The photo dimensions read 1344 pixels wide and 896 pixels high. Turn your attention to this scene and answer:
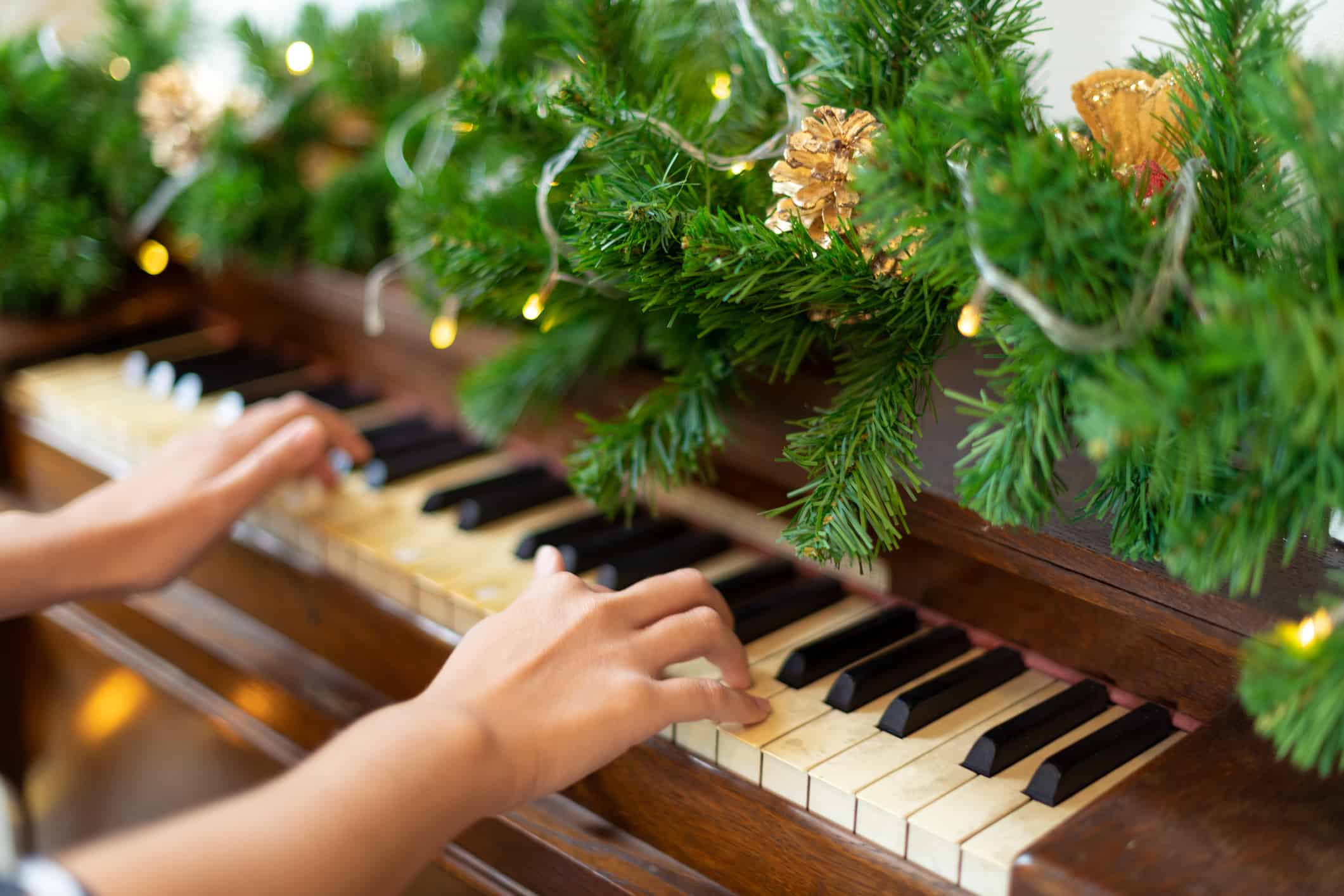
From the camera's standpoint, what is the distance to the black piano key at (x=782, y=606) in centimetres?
102

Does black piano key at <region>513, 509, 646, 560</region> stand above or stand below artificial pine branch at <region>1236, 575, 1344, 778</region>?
below

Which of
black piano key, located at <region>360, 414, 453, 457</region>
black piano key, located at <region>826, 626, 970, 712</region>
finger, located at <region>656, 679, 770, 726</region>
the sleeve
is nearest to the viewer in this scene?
the sleeve

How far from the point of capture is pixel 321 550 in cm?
123

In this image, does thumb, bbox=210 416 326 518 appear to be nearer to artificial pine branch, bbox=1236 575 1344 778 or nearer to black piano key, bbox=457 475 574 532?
black piano key, bbox=457 475 574 532

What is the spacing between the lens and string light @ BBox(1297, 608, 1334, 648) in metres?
0.60

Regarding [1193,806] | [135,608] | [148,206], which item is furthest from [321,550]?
[1193,806]

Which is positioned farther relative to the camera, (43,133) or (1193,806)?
(43,133)

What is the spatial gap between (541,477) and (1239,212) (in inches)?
31.5

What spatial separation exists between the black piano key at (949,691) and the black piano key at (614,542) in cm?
34

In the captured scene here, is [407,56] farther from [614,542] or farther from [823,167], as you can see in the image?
[823,167]

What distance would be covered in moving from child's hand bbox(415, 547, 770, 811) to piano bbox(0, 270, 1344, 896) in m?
0.07

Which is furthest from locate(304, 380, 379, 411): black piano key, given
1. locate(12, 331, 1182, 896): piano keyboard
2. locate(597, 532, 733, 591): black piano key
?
locate(597, 532, 733, 591): black piano key

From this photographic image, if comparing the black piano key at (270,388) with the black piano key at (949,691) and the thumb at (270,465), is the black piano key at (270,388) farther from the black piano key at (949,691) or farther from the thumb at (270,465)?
the black piano key at (949,691)

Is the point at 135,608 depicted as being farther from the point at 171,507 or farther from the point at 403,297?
the point at 403,297
